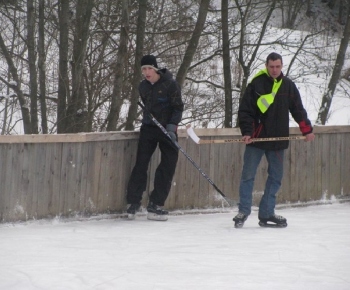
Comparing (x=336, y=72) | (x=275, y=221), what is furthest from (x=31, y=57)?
(x=336, y=72)

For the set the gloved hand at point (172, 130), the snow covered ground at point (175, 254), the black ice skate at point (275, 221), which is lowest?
the snow covered ground at point (175, 254)

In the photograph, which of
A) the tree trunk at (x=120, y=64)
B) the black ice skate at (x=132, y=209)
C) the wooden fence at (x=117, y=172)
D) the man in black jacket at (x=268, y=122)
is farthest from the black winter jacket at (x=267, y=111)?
the tree trunk at (x=120, y=64)

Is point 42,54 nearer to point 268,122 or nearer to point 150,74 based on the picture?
point 150,74

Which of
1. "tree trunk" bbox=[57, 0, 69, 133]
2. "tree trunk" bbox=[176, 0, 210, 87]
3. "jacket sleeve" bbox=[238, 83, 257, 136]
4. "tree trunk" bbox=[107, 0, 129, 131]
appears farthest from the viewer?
A: "tree trunk" bbox=[176, 0, 210, 87]

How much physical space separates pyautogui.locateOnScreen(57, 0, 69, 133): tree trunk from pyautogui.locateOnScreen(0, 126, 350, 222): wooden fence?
297cm

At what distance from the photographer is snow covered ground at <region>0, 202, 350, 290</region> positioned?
5.42 meters

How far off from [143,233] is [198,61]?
763cm

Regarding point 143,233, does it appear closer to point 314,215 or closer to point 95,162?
point 95,162

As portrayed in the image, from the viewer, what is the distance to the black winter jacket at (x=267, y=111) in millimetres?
7462

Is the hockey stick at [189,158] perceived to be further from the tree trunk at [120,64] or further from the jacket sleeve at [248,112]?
→ the tree trunk at [120,64]

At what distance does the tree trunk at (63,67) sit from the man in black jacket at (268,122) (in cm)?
408

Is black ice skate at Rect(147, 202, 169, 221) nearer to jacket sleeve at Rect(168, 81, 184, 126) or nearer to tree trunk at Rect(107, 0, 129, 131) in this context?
jacket sleeve at Rect(168, 81, 184, 126)

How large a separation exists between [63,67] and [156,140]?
3718 mm

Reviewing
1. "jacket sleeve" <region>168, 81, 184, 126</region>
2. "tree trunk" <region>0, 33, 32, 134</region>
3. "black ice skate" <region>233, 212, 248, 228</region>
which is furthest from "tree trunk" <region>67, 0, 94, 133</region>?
"black ice skate" <region>233, 212, 248, 228</region>
